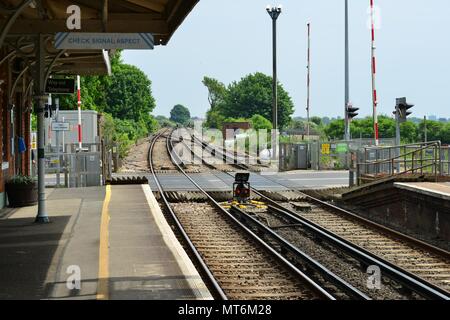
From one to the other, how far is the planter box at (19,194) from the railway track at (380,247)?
19.3 feet

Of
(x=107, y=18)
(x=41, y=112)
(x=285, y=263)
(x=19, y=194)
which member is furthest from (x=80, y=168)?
(x=285, y=263)

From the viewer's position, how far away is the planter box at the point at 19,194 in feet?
55.1

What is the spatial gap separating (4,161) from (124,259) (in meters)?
7.74

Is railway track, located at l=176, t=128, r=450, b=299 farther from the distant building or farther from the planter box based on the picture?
the distant building

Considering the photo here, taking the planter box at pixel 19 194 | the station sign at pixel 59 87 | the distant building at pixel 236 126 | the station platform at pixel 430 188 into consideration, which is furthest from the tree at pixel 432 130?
the planter box at pixel 19 194

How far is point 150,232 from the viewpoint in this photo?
43.1ft

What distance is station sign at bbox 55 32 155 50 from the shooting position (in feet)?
41.1

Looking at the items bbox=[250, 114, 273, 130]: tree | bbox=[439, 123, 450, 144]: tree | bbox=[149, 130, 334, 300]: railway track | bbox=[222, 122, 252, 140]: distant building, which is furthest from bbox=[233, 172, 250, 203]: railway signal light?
bbox=[250, 114, 273, 130]: tree

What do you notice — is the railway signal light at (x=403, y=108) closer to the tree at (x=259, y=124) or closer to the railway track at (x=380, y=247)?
the railway track at (x=380, y=247)

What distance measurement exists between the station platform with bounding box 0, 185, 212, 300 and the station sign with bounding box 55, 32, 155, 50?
3.34 metres

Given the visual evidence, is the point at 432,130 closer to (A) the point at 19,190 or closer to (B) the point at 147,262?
(A) the point at 19,190
